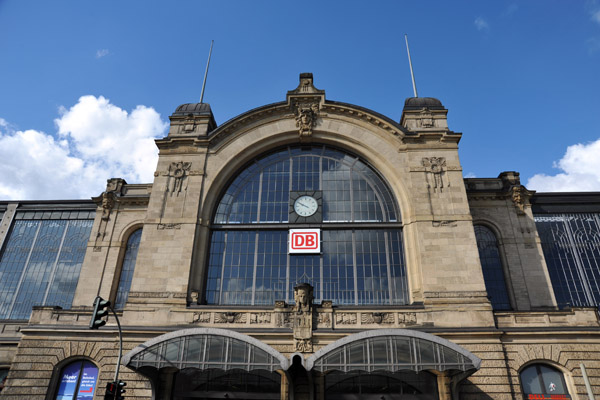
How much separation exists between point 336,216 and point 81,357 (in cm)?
1550

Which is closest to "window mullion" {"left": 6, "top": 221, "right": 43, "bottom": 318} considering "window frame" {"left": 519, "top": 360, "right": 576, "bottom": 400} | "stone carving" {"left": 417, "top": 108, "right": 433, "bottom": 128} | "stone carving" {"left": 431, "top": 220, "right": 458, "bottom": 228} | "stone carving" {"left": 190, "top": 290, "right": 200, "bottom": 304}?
"stone carving" {"left": 190, "top": 290, "right": 200, "bottom": 304}

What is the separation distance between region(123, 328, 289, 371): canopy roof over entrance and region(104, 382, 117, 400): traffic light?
327 cm

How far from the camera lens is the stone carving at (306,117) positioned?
26.7 meters

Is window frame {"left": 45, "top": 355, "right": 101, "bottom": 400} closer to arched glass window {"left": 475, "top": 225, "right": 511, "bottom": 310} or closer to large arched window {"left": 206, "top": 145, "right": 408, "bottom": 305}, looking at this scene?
large arched window {"left": 206, "top": 145, "right": 408, "bottom": 305}

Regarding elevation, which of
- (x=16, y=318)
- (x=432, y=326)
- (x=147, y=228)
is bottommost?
(x=432, y=326)

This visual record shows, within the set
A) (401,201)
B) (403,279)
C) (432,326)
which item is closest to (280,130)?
(401,201)

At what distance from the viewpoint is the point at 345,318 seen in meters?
20.5

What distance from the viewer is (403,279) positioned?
897 inches

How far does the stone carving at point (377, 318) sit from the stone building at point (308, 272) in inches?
3.9

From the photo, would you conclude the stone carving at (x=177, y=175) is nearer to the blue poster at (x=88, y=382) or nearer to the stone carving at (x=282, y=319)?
the stone carving at (x=282, y=319)

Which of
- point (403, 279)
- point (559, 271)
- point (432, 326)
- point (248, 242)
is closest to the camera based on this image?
point (432, 326)

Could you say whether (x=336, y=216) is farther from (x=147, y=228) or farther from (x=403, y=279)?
(x=147, y=228)

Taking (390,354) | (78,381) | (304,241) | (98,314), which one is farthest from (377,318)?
(78,381)

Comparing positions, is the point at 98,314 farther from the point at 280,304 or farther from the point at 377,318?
the point at 377,318
